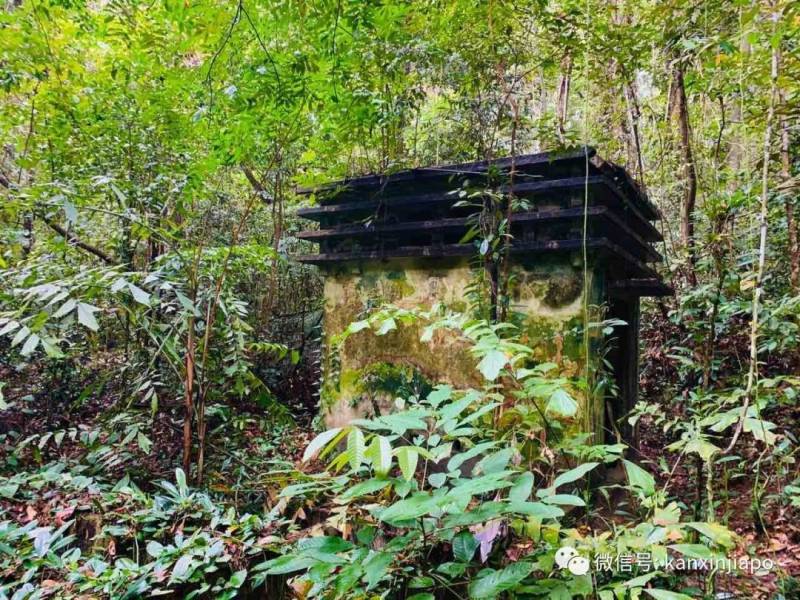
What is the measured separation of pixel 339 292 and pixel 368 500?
7.47ft

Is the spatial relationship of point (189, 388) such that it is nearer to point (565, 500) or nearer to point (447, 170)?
point (447, 170)

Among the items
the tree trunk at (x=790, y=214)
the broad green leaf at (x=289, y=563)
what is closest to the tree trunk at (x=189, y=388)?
the broad green leaf at (x=289, y=563)

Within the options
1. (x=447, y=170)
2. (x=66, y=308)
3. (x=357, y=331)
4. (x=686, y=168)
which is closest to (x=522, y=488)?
(x=357, y=331)

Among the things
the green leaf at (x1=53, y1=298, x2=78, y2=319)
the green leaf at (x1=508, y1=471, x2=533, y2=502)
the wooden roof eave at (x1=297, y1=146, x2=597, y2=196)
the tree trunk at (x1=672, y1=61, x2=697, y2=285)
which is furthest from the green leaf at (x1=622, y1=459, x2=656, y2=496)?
the tree trunk at (x1=672, y1=61, x2=697, y2=285)

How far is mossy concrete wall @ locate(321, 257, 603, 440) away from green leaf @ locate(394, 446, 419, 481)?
179cm

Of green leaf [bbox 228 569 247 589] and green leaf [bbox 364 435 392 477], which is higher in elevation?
green leaf [bbox 364 435 392 477]

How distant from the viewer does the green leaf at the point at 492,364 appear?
1.36 m

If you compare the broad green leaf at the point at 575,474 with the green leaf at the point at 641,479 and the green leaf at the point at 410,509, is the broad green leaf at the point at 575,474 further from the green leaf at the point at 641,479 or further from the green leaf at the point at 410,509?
the green leaf at the point at 410,509

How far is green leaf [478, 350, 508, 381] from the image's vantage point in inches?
53.6

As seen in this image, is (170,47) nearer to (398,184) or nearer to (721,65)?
(398,184)

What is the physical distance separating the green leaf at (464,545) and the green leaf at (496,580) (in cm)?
5

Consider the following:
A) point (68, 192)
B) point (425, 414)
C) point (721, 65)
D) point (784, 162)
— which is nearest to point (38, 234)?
point (68, 192)

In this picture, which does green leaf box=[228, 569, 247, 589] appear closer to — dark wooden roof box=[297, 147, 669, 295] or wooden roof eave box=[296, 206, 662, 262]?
dark wooden roof box=[297, 147, 669, 295]

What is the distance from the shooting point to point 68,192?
107 inches
